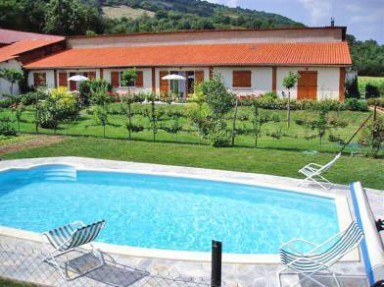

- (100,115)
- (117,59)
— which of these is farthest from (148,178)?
(117,59)

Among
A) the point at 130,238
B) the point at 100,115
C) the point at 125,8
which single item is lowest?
the point at 130,238

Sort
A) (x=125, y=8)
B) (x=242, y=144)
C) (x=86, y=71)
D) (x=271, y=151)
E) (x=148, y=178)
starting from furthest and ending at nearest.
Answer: (x=125, y=8) < (x=86, y=71) < (x=242, y=144) < (x=271, y=151) < (x=148, y=178)

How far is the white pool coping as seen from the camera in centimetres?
654

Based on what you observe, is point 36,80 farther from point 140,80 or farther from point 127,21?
point 127,21

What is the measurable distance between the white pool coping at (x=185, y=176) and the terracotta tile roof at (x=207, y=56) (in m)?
16.8

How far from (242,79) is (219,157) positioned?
15865 mm

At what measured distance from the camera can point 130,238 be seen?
8.66 metres

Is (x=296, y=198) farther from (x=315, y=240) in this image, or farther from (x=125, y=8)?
(x=125, y=8)

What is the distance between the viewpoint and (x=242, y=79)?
29.0 meters

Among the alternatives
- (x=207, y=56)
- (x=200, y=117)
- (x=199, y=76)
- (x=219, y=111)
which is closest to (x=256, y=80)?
(x=199, y=76)

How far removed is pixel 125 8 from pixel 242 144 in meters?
89.5

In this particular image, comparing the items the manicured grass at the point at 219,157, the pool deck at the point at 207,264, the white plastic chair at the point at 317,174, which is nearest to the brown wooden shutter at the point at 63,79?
the manicured grass at the point at 219,157

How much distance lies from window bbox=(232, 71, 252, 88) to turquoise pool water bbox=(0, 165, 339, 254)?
17819 mm

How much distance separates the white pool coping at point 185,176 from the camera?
654 centimetres
